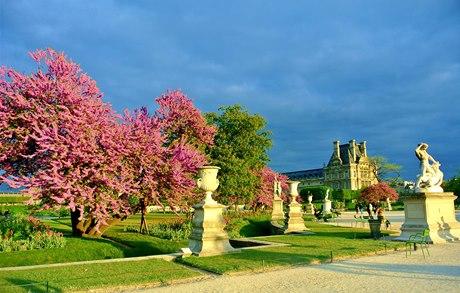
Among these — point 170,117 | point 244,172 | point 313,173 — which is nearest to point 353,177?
point 313,173

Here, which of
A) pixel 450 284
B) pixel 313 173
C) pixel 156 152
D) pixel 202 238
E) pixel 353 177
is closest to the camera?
pixel 450 284

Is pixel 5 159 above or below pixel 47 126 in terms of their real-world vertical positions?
below

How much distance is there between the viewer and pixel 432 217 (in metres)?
15.1

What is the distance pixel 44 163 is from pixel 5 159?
5.93 feet

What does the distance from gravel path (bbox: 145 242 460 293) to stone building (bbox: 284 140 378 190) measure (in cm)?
11294

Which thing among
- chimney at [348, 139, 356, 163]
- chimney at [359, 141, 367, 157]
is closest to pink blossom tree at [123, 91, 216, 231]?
chimney at [348, 139, 356, 163]

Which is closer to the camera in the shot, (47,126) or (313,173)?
(47,126)

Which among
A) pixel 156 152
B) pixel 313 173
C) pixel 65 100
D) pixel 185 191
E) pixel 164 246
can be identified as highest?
pixel 313 173

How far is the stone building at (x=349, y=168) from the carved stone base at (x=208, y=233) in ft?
369

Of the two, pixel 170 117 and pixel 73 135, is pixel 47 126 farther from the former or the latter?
pixel 170 117

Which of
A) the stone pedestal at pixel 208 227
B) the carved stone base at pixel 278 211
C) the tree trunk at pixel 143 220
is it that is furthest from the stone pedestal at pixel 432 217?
the tree trunk at pixel 143 220

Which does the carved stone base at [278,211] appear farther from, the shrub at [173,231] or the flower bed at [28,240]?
the flower bed at [28,240]

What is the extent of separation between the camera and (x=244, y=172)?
27.5m

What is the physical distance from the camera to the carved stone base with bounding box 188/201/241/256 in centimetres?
1162
